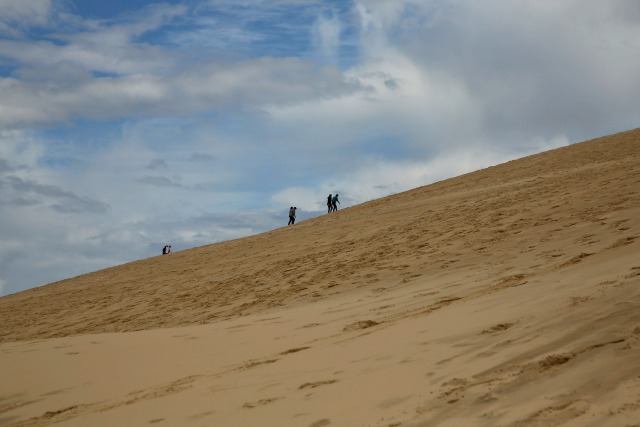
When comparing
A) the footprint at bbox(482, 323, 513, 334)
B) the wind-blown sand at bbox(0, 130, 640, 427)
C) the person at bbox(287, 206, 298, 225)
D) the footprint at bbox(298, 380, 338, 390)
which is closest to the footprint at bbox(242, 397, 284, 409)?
the wind-blown sand at bbox(0, 130, 640, 427)

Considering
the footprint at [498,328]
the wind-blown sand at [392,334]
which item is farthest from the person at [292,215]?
the footprint at [498,328]

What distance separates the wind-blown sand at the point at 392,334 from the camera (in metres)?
4.93

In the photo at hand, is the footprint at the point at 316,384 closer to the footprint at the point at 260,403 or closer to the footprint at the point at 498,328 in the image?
the footprint at the point at 260,403

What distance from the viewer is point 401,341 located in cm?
702

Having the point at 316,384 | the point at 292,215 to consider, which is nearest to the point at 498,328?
the point at 316,384

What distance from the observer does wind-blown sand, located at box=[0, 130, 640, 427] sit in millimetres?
4926

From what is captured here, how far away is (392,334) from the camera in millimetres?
7488

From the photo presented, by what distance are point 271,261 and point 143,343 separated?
952 centimetres

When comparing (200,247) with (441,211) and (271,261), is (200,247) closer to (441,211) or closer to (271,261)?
(271,261)

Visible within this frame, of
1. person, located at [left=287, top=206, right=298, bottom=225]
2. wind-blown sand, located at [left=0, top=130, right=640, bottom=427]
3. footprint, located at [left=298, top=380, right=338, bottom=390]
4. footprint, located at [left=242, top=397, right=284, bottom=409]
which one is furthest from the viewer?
person, located at [left=287, top=206, right=298, bottom=225]

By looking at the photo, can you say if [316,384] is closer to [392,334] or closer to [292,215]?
[392,334]

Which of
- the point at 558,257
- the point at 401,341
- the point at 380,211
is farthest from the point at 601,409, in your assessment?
the point at 380,211

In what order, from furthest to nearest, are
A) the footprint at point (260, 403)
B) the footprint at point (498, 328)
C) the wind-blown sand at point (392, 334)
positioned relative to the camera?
1. the footprint at point (498, 328)
2. the footprint at point (260, 403)
3. the wind-blown sand at point (392, 334)

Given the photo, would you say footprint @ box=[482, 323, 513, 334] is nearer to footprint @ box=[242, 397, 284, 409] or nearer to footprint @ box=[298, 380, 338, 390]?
footprint @ box=[298, 380, 338, 390]
